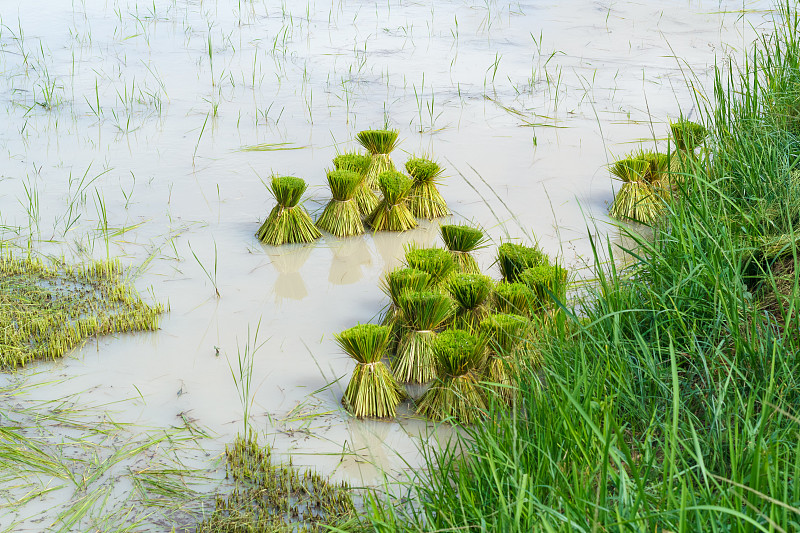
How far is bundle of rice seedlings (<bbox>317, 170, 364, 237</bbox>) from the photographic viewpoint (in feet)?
13.2

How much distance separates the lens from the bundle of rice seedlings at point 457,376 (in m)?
2.59

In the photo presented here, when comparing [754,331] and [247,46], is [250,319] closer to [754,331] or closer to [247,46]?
[754,331]

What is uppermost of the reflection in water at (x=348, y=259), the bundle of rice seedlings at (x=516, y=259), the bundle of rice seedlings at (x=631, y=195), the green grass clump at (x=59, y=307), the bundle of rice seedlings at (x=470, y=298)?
the bundle of rice seedlings at (x=631, y=195)

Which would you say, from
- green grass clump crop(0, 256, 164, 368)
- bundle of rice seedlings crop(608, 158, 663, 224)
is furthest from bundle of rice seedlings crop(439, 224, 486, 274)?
green grass clump crop(0, 256, 164, 368)

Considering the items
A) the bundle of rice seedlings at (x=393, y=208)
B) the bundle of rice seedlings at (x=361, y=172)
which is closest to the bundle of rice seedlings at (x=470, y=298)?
the bundle of rice seedlings at (x=393, y=208)

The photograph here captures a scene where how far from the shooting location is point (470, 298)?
2.98 meters

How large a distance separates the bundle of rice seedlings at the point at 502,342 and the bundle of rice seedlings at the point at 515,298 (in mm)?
138

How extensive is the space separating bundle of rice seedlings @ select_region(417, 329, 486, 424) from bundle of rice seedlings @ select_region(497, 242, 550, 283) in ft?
2.01

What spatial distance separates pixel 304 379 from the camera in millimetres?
2951

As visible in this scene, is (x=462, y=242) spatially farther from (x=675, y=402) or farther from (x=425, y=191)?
(x=675, y=402)

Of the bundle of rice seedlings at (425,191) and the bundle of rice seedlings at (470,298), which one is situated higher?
the bundle of rice seedlings at (425,191)

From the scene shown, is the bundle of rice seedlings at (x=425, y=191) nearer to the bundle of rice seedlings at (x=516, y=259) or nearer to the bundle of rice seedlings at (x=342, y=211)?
the bundle of rice seedlings at (x=342, y=211)

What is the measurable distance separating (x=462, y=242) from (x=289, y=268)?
937 mm

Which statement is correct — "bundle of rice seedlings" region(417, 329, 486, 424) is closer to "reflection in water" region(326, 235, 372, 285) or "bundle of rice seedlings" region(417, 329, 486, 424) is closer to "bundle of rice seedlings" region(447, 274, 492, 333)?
"bundle of rice seedlings" region(447, 274, 492, 333)
